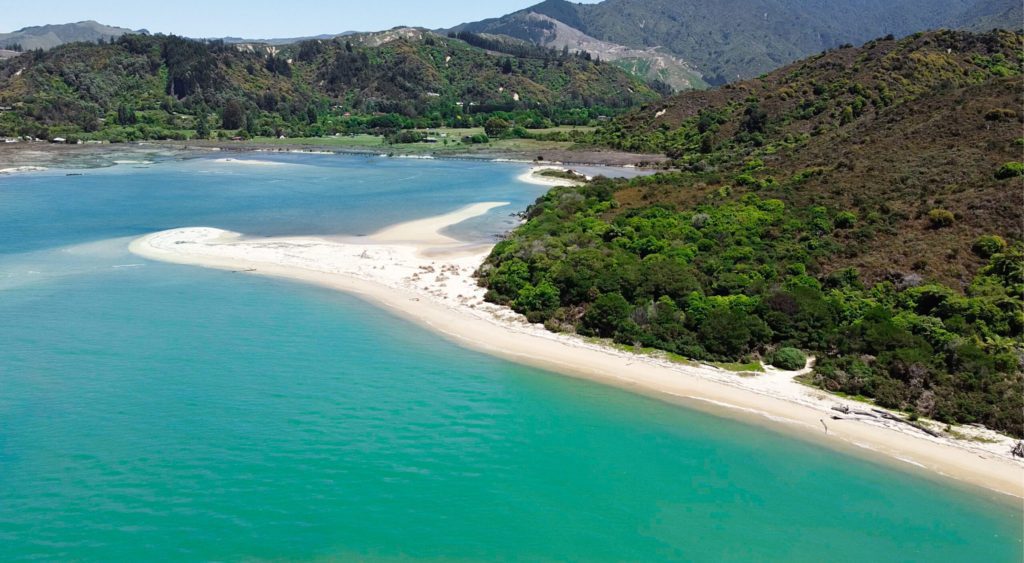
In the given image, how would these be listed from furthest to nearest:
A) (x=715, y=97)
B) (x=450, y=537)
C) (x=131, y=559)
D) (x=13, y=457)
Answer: (x=715, y=97) < (x=13, y=457) < (x=450, y=537) < (x=131, y=559)

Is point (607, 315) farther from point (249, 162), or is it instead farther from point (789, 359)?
point (249, 162)

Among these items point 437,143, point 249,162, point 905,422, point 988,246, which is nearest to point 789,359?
point 905,422

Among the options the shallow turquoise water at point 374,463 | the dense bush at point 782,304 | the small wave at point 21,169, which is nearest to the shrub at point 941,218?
the dense bush at point 782,304

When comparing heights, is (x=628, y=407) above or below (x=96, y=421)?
above

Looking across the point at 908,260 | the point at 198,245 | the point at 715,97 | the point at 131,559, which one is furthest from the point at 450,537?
the point at 715,97

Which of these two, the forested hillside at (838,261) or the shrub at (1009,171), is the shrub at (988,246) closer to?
the forested hillside at (838,261)

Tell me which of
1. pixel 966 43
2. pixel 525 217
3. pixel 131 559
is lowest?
pixel 131 559

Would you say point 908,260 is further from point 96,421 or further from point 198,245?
point 198,245
